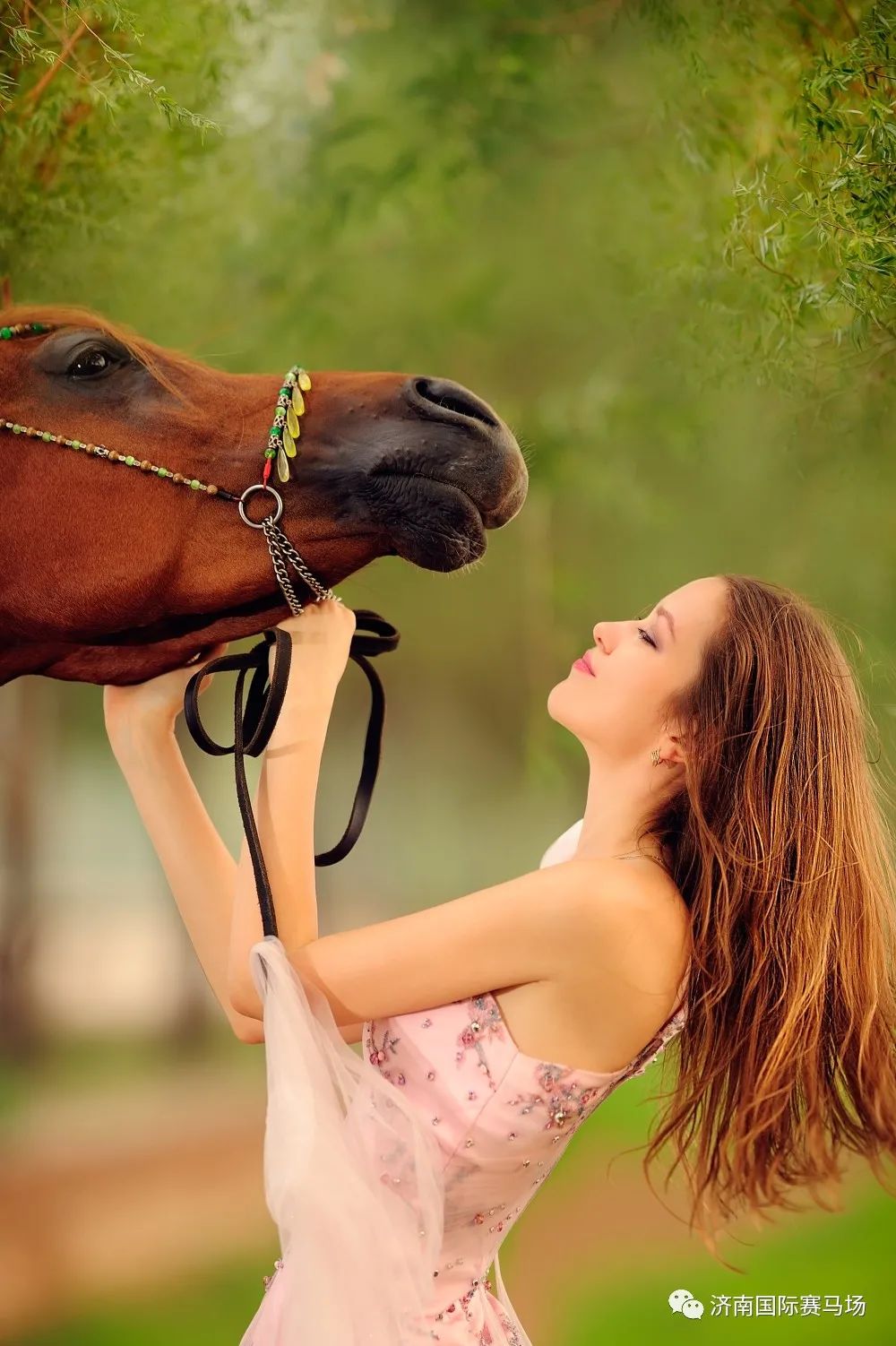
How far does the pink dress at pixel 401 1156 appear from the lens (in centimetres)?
100

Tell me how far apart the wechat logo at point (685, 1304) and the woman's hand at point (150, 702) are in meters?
1.67

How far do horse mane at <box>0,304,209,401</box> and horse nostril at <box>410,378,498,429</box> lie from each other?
251 mm

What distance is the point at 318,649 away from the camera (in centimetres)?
121

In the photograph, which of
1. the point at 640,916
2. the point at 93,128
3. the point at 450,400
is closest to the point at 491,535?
the point at 93,128

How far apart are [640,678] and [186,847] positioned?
0.52 metres

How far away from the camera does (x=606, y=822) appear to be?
126 cm

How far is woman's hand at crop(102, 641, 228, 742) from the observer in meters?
1.35

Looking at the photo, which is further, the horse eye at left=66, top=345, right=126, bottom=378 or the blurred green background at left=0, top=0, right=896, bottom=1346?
the blurred green background at left=0, top=0, right=896, bottom=1346

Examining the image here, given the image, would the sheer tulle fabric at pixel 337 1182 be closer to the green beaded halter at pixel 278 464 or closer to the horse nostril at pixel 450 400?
the green beaded halter at pixel 278 464

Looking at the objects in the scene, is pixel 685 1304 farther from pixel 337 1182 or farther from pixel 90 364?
pixel 90 364

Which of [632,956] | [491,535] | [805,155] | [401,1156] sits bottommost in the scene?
[401,1156]

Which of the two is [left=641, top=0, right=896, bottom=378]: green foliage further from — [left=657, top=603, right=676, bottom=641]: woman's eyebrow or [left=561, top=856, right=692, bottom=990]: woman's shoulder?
[left=561, top=856, right=692, bottom=990]: woman's shoulder

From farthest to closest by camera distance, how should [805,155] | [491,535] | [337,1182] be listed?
[491,535] → [805,155] → [337,1182]

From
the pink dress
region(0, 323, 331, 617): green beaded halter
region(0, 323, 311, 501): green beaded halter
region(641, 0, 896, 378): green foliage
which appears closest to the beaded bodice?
the pink dress
